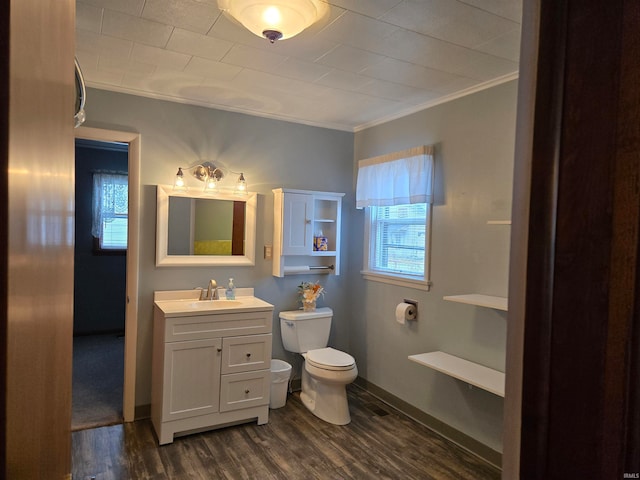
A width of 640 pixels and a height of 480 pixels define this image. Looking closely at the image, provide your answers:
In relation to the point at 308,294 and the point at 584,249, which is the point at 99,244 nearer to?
the point at 308,294

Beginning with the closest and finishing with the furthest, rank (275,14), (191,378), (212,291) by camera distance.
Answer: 1. (275,14)
2. (191,378)
3. (212,291)

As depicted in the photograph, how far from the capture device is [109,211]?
204 inches

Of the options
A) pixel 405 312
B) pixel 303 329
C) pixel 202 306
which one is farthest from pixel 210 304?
pixel 405 312

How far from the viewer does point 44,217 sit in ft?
1.37

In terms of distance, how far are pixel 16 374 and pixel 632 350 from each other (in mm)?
643

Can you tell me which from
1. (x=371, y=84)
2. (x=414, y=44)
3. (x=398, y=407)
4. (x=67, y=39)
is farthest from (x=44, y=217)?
(x=398, y=407)

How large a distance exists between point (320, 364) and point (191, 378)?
0.91 metres

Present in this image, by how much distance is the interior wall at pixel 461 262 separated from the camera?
2.52 meters

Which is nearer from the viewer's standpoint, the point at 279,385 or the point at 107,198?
the point at 279,385

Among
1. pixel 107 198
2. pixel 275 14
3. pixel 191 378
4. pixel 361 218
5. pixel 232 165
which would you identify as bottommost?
pixel 191 378

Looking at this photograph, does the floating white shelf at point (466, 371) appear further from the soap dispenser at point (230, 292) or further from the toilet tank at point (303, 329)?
the soap dispenser at point (230, 292)

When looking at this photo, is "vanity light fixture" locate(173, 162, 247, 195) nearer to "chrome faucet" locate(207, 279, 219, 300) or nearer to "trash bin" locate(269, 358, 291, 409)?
"chrome faucet" locate(207, 279, 219, 300)

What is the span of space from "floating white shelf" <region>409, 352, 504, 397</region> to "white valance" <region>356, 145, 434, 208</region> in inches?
43.7

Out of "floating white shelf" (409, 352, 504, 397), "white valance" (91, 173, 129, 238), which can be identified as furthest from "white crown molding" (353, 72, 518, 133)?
"white valance" (91, 173, 129, 238)
